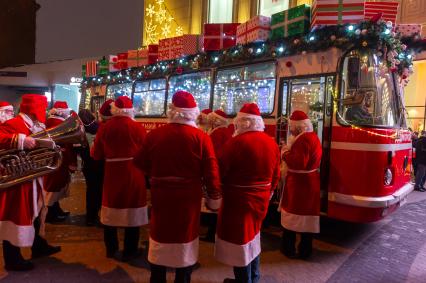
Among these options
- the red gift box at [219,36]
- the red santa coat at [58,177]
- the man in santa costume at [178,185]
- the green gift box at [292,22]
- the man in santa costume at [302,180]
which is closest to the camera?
the man in santa costume at [178,185]

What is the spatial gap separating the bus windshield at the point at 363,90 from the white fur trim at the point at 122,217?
3.03 metres

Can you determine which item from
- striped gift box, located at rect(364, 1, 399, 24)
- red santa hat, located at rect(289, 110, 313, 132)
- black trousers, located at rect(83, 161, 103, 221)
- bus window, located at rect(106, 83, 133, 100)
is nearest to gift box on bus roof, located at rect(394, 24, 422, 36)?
striped gift box, located at rect(364, 1, 399, 24)

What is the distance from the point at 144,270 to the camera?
177 inches

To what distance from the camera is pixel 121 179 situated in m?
4.54

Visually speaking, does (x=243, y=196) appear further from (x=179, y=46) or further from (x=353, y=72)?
(x=179, y=46)


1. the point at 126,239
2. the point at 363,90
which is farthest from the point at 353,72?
the point at 126,239

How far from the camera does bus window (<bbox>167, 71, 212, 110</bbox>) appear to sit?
7.44 m

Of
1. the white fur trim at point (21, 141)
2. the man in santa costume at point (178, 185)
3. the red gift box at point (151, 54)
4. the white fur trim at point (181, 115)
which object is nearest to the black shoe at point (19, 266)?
the white fur trim at point (21, 141)

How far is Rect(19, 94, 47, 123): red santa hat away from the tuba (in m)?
0.26

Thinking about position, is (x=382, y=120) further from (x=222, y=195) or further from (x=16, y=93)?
(x=16, y=93)

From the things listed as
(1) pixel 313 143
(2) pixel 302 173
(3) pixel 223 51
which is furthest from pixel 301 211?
(3) pixel 223 51

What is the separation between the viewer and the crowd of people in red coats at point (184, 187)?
134 inches

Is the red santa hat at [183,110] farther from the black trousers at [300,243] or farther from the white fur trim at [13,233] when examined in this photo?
the black trousers at [300,243]

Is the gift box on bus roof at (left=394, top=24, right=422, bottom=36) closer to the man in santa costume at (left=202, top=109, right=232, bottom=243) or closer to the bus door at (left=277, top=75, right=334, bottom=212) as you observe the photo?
the bus door at (left=277, top=75, right=334, bottom=212)
